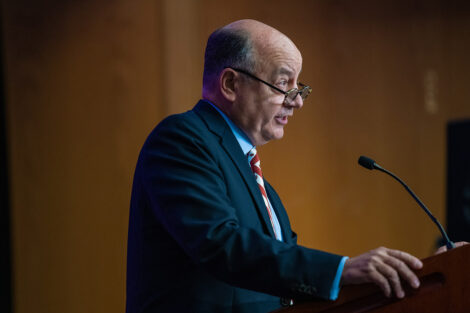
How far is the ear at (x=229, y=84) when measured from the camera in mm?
1635

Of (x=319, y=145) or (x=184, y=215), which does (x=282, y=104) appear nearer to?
(x=184, y=215)

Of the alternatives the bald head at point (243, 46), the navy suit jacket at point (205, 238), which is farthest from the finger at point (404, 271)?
the bald head at point (243, 46)

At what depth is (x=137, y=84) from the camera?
317cm

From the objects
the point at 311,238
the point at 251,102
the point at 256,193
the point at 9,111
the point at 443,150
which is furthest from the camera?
the point at 443,150

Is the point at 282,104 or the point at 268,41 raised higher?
the point at 268,41

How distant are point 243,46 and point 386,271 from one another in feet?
2.83

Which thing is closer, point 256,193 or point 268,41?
point 256,193

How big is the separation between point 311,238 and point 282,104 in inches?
95.1

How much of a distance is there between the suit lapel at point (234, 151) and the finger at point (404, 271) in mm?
433

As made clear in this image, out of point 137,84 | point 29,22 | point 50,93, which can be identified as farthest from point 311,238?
point 29,22

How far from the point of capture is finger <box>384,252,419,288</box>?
1.02 meters

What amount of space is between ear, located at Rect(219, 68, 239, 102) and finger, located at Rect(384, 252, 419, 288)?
2.55ft

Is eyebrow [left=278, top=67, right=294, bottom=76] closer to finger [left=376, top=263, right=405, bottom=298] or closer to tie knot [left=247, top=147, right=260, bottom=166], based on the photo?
tie knot [left=247, top=147, right=260, bottom=166]

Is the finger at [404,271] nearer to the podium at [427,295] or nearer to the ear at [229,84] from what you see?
the podium at [427,295]
